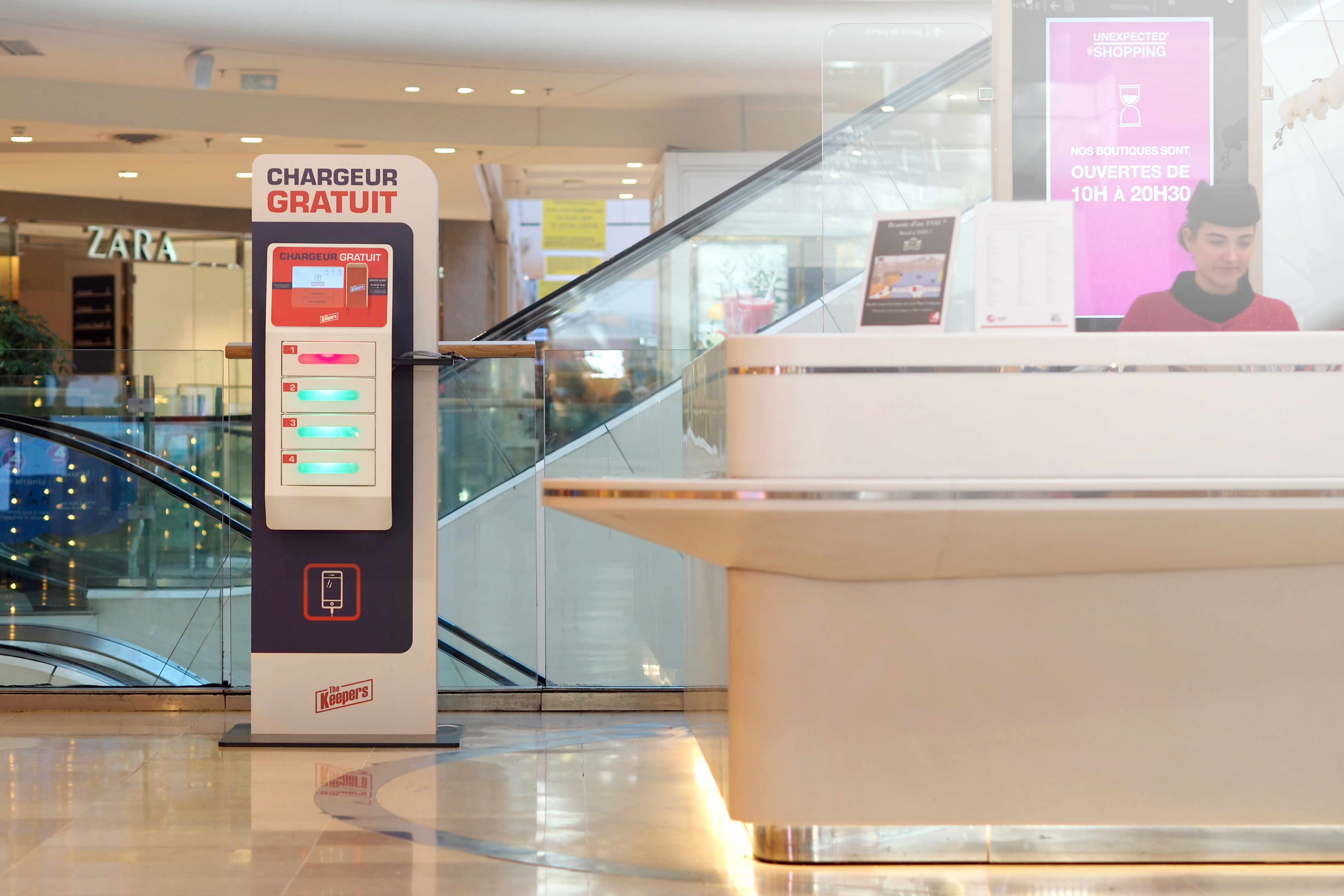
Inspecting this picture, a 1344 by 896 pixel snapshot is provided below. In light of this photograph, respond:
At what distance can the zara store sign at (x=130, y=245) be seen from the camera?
1379 cm

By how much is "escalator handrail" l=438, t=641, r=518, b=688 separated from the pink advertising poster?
2.80 m

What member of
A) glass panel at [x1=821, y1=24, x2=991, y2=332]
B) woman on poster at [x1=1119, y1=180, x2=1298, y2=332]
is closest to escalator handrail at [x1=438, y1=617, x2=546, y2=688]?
glass panel at [x1=821, y1=24, x2=991, y2=332]

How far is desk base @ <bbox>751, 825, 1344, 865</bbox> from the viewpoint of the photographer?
270 cm

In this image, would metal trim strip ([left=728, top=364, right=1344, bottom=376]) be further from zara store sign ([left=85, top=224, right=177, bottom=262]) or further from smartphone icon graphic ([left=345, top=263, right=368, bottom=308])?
zara store sign ([left=85, top=224, right=177, bottom=262])

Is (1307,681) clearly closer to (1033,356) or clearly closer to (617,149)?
(1033,356)

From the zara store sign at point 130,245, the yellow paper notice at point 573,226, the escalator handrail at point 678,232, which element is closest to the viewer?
the escalator handrail at point 678,232

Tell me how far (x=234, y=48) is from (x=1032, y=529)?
812cm

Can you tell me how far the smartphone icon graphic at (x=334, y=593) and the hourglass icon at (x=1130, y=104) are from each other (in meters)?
2.75

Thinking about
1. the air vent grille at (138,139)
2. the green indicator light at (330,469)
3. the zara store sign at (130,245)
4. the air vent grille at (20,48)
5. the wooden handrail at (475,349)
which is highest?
the air vent grille at (20,48)

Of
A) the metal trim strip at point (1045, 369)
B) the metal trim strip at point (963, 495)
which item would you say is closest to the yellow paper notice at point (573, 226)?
the metal trim strip at point (1045, 369)

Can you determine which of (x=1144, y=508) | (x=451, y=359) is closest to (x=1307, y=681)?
(x=1144, y=508)

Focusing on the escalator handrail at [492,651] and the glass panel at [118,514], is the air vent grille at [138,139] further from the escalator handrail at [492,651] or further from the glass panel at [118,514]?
the escalator handrail at [492,651]

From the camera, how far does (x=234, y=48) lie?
8.90 metres

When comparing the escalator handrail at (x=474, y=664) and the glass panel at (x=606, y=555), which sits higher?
the glass panel at (x=606, y=555)
